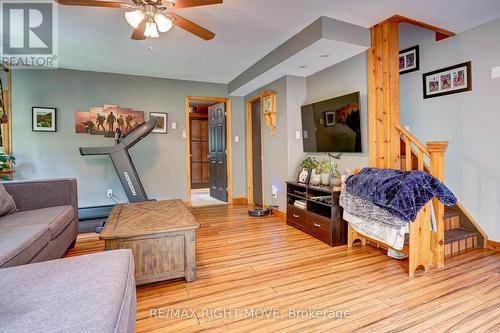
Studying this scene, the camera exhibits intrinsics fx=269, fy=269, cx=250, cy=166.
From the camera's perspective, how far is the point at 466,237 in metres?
2.82

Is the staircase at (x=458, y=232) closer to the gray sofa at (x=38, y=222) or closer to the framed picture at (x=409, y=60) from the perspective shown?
the framed picture at (x=409, y=60)

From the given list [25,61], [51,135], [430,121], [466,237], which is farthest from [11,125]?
[466,237]

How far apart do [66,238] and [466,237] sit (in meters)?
3.97

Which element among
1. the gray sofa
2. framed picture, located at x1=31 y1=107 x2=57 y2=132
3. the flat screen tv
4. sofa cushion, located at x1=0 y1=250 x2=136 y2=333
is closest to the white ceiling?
framed picture, located at x1=31 y1=107 x2=57 y2=132

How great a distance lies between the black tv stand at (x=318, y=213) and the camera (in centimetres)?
296

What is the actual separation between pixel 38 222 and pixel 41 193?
2.54 feet

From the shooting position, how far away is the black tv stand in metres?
2.96

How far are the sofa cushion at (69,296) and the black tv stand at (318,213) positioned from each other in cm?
222

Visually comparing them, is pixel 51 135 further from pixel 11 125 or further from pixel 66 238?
pixel 66 238

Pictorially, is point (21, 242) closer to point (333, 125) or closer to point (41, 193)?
point (41, 193)

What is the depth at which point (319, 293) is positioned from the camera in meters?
1.96

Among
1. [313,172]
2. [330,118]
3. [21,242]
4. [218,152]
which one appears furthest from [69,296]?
[218,152]

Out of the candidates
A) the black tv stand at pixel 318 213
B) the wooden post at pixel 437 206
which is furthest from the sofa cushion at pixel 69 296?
the wooden post at pixel 437 206

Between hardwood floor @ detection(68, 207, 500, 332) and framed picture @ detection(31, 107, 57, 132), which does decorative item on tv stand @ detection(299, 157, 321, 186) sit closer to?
hardwood floor @ detection(68, 207, 500, 332)
